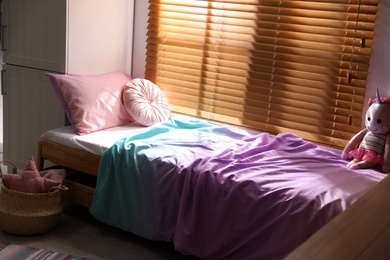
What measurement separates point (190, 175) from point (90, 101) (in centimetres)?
90

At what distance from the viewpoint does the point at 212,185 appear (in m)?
2.37

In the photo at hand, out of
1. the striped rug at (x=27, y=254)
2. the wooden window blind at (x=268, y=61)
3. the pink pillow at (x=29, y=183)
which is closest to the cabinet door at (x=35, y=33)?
the wooden window blind at (x=268, y=61)

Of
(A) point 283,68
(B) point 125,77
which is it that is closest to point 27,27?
(B) point 125,77

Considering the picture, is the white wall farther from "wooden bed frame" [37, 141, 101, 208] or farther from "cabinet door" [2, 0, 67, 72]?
"cabinet door" [2, 0, 67, 72]

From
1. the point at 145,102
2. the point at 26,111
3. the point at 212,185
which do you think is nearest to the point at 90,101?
the point at 145,102

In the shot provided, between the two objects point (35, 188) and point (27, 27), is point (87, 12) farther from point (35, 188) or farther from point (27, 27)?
point (35, 188)

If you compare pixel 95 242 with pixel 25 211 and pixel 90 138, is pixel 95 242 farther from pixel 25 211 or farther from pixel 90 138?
pixel 90 138

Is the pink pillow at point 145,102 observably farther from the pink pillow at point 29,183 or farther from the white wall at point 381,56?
the white wall at point 381,56

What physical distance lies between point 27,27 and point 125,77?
0.68m

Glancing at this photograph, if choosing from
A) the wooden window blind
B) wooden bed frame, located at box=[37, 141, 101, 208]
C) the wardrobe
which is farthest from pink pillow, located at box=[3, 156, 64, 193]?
the wooden window blind

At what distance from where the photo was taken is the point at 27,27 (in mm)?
3270

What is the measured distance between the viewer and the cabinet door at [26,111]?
3.25m

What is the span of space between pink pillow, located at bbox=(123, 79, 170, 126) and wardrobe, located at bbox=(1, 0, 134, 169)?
12.8 inches

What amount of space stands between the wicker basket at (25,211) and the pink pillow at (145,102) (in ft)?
2.45
